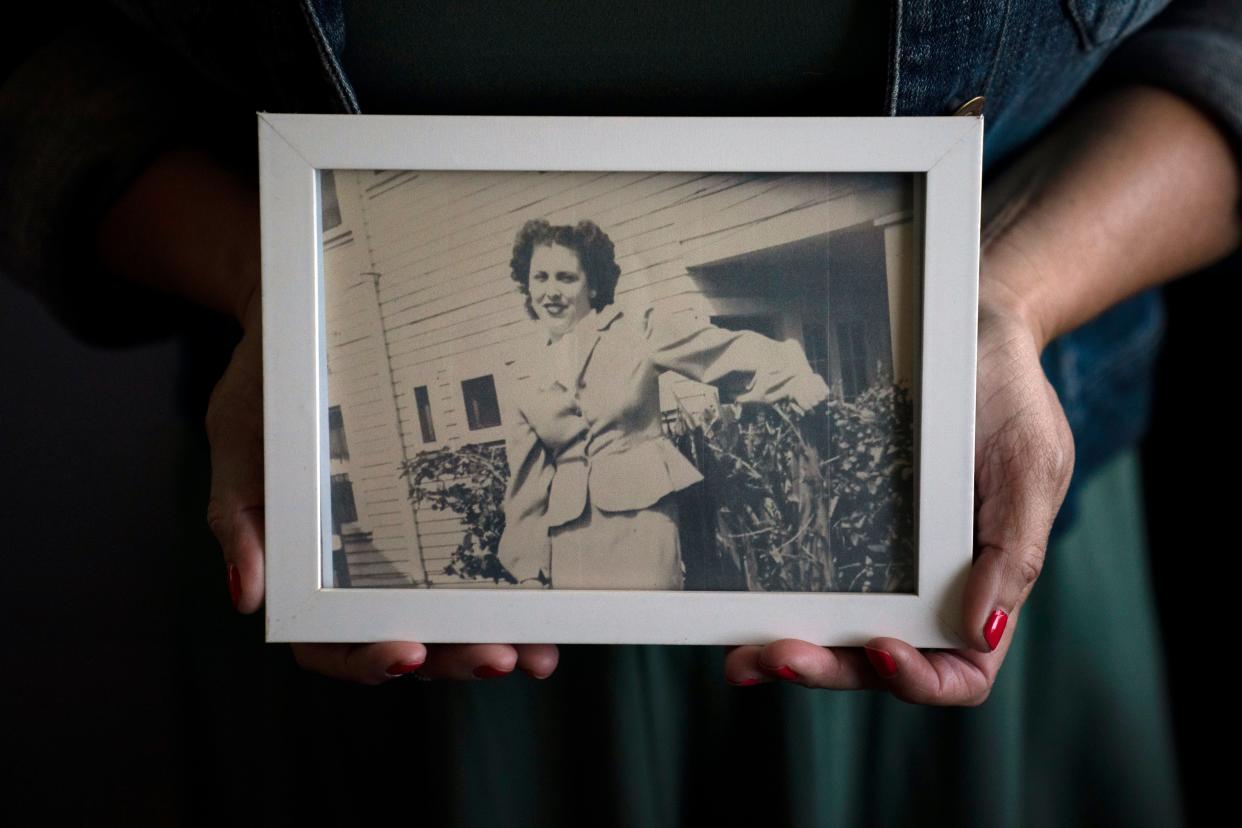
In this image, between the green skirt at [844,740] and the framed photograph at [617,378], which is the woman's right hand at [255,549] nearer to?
the framed photograph at [617,378]

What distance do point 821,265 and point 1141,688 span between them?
0.58 metres

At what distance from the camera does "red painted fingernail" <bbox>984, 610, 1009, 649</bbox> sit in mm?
490

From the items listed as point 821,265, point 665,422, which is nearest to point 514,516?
point 665,422

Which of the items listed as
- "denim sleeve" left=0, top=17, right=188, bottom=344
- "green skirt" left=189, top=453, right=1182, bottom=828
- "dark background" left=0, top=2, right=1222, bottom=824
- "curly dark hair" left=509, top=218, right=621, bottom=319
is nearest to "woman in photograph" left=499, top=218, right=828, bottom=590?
"curly dark hair" left=509, top=218, right=621, bottom=319

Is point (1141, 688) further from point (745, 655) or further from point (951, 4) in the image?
point (951, 4)

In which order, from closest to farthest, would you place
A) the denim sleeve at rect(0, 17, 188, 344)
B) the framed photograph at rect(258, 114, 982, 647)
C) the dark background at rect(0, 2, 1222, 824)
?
the framed photograph at rect(258, 114, 982, 647), the denim sleeve at rect(0, 17, 188, 344), the dark background at rect(0, 2, 1222, 824)

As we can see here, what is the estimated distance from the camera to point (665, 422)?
50 centimetres

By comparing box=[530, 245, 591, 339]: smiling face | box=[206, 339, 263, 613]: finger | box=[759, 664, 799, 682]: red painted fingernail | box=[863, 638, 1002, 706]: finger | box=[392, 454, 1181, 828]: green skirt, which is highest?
box=[530, 245, 591, 339]: smiling face

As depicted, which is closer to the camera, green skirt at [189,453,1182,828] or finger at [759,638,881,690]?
finger at [759,638,881,690]

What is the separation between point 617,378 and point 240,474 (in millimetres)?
251

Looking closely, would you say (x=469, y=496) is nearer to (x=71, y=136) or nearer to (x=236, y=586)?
(x=236, y=586)

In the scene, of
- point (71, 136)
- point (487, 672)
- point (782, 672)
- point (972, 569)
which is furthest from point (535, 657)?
point (71, 136)

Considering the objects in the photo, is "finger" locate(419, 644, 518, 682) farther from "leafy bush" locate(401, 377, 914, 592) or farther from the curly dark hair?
the curly dark hair

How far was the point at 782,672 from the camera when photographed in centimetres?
50
